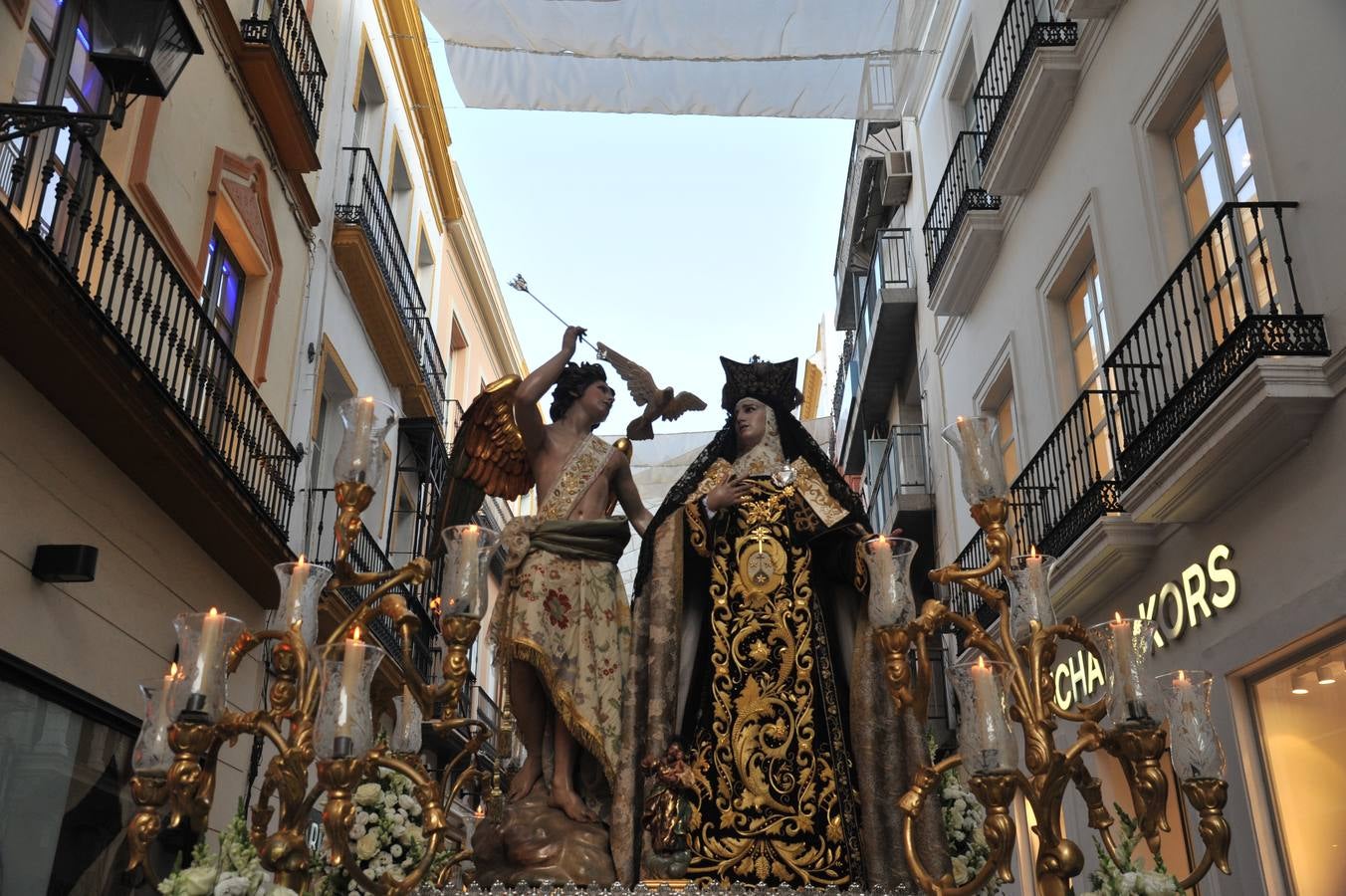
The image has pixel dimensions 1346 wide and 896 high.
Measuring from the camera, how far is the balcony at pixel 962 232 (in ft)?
37.5

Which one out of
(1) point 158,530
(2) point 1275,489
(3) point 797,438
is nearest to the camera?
(3) point 797,438

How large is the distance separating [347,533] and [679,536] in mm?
1106

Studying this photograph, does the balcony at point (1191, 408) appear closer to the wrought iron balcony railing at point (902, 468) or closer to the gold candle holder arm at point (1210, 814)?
the gold candle holder arm at point (1210, 814)

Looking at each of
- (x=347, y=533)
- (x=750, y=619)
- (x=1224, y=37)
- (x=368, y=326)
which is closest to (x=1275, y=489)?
(x=1224, y=37)

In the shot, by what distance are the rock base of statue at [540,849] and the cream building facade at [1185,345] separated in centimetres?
377

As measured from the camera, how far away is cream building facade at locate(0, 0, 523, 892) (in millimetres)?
6359

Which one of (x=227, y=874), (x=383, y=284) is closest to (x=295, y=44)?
(x=383, y=284)

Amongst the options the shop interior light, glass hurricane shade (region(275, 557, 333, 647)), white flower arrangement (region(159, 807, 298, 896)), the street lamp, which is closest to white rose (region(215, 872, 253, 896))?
white flower arrangement (region(159, 807, 298, 896))

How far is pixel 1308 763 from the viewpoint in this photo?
6340 mm

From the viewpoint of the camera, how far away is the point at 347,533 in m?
3.87

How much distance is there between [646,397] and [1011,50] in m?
7.42

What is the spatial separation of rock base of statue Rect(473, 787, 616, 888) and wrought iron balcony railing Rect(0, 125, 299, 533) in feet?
11.3

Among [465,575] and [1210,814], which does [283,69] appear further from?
[1210,814]

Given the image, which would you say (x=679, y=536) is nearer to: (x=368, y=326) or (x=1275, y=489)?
(x=1275, y=489)
